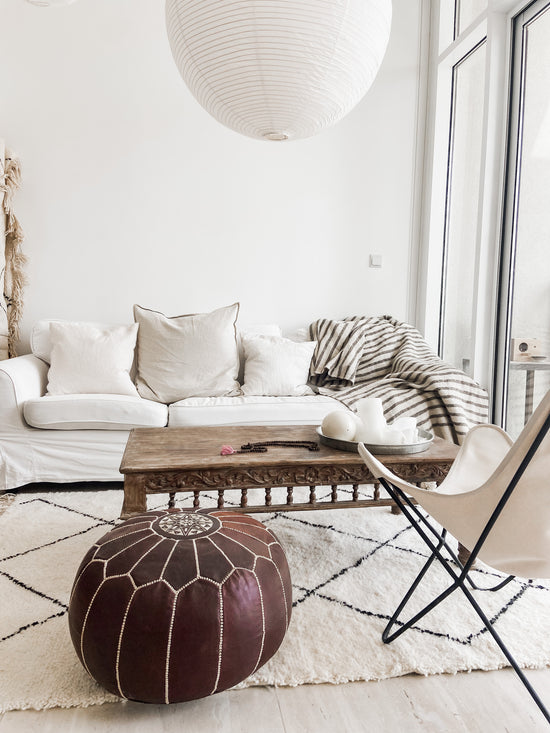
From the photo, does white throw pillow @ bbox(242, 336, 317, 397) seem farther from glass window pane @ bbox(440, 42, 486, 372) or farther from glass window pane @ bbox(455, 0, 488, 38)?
glass window pane @ bbox(455, 0, 488, 38)

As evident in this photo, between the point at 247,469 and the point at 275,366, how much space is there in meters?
1.56

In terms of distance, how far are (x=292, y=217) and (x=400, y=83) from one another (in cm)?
122

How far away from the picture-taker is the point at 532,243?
3043mm

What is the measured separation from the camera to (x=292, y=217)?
3.92 meters

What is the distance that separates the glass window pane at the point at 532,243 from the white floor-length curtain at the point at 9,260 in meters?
2.94

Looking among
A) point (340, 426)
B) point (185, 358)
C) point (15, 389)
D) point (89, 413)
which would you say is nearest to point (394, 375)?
point (185, 358)

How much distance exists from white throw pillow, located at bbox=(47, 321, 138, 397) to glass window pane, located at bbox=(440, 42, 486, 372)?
202 cm

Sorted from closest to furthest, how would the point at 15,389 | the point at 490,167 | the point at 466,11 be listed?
1. the point at 15,389
2. the point at 490,167
3. the point at 466,11

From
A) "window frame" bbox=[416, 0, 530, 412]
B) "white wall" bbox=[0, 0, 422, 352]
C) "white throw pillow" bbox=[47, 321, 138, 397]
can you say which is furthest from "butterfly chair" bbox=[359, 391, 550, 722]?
"white wall" bbox=[0, 0, 422, 352]

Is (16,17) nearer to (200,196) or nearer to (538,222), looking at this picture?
(200,196)

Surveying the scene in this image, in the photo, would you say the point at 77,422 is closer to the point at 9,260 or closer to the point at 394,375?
the point at 9,260

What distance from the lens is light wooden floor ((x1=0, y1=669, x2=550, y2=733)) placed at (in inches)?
46.6

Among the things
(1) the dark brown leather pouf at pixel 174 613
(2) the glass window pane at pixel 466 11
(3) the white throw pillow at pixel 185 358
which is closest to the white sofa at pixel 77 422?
(3) the white throw pillow at pixel 185 358

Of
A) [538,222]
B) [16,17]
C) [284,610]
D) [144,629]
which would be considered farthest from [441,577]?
[16,17]
